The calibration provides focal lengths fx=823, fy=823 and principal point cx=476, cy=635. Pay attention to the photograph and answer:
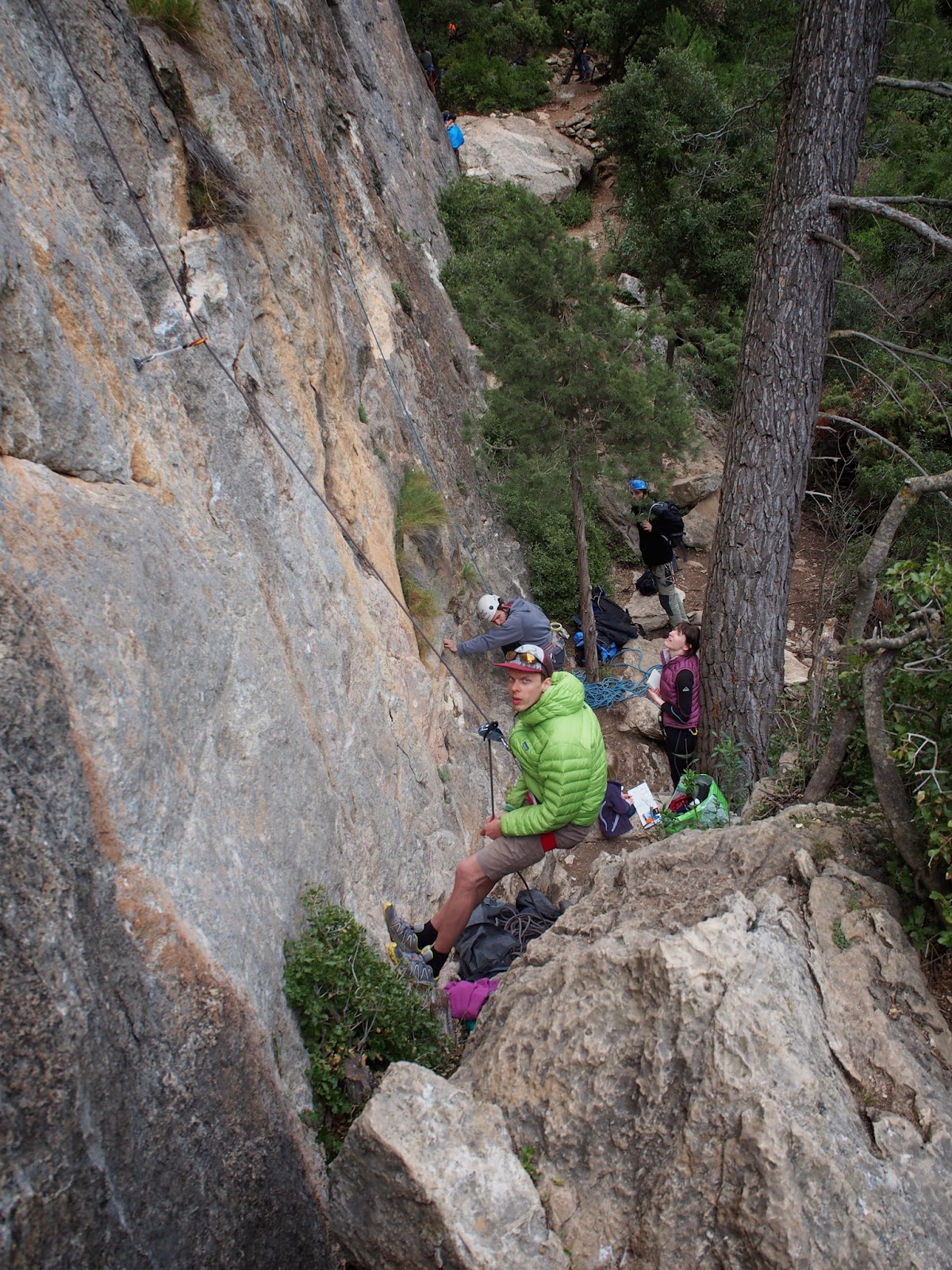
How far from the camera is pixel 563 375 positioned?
9961 mm

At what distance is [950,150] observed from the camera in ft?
47.3

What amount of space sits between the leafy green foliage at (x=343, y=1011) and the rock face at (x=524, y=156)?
18137 millimetres

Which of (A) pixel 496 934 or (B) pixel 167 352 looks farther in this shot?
(A) pixel 496 934

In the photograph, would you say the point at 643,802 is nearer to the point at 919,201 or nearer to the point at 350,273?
the point at 919,201

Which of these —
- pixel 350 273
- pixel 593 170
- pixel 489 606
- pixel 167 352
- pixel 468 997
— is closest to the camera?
pixel 167 352

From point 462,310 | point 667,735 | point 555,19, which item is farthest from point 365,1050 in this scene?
point 555,19

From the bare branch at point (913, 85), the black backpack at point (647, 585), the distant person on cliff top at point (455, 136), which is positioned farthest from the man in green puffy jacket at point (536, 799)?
the distant person on cliff top at point (455, 136)

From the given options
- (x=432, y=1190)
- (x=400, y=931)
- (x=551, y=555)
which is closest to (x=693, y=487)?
(x=551, y=555)

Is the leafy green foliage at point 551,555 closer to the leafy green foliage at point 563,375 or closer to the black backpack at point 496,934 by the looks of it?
the leafy green foliage at point 563,375

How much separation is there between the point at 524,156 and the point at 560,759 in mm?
18882

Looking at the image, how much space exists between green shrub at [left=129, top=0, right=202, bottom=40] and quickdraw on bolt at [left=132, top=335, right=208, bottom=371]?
6.96 ft

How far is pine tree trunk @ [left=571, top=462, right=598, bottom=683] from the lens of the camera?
10.7 metres

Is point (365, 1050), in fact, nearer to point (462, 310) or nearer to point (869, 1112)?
point (869, 1112)

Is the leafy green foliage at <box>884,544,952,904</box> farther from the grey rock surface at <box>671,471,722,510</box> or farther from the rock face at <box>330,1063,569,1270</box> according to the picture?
the grey rock surface at <box>671,471,722,510</box>
